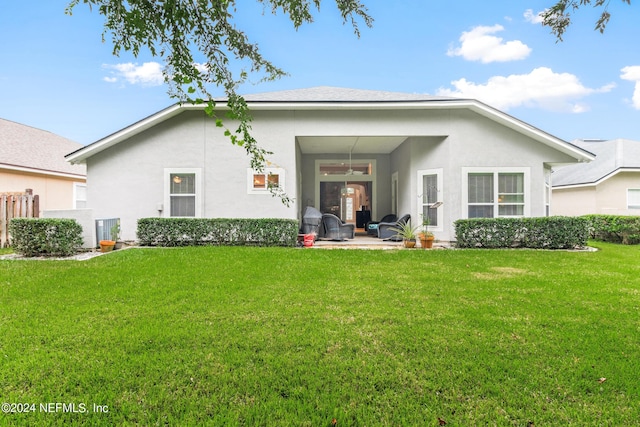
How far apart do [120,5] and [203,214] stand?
856cm

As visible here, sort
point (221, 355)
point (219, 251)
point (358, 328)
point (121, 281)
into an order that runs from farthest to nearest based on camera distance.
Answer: point (219, 251) < point (121, 281) < point (358, 328) < point (221, 355)

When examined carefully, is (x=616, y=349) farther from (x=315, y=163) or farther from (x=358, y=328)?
(x=315, y=163)

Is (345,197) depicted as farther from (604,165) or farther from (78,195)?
(78,195)

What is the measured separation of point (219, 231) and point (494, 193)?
349 inches

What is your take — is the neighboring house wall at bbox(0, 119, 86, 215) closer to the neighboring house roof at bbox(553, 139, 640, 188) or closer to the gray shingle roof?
the gray shingle roof

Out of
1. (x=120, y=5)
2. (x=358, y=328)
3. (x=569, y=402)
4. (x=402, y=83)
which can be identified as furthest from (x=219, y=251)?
(x=402, y=83)

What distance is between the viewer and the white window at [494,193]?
10648 millimetres

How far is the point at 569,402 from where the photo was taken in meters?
2.29

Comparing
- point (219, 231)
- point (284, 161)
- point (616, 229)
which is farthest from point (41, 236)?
point (616, 229)

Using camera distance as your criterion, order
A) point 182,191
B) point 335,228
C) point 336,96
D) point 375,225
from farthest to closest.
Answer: point 375,225, point 335,228, point 336,96, point 182,191

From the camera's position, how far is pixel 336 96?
36.3 feet

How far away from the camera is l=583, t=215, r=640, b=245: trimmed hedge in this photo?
11.6 m

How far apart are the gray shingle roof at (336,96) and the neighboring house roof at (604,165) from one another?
10.6 m

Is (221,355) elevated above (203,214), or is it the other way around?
(203,214)
